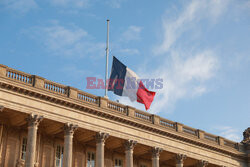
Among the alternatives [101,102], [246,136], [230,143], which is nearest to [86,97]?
[101,102]

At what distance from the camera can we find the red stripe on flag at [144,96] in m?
47.1

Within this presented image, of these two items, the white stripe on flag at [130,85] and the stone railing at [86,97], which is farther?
the white stripe on flag at [130,85]

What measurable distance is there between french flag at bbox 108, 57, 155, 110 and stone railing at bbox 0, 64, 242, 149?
7.45 feet

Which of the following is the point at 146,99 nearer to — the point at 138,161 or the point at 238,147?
the point at 138,161

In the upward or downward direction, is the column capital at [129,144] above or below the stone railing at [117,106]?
below

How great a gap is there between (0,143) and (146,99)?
1722cm

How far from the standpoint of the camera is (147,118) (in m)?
45.6

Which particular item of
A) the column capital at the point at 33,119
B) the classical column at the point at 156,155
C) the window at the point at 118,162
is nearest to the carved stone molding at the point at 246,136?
the classical column at the point at 156,155

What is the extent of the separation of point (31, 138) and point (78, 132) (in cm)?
605

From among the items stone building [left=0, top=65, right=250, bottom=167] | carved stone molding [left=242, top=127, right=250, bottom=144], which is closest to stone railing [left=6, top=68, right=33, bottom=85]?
stone building [left=0, top=65, right=250, bottom=167]

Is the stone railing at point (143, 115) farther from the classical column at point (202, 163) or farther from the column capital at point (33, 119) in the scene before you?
the column capital at point (33, 119)

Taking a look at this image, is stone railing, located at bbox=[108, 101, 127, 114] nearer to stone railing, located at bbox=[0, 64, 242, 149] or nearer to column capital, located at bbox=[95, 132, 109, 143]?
stone railing, located at bbox=[0, 64, 242, 149]

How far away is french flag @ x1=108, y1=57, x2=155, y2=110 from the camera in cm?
4644

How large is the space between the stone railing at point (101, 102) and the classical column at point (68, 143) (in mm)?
2693
